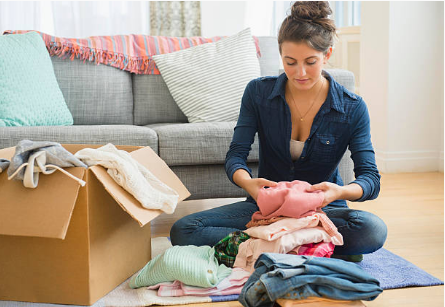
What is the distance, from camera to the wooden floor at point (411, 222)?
1558 mm

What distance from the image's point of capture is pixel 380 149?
11.8ft

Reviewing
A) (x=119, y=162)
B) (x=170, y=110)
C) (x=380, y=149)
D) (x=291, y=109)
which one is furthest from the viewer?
(x=380, y=149)

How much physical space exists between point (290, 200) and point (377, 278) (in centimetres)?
41

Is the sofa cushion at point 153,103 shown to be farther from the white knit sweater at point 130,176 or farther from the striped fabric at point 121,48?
the white knit sweater at point 130,176

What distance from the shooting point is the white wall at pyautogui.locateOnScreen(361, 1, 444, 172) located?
3469 mm

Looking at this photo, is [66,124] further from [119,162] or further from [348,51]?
[348,51]

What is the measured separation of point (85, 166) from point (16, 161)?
173 mm

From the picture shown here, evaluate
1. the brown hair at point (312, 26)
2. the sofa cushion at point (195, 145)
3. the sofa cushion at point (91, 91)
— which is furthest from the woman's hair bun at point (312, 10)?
the sofa cushion at point (91, 91)

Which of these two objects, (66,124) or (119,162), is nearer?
(119,162)

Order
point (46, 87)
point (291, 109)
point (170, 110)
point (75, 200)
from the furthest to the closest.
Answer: point (170, 110)
point (46, 87)
point (291, 109)
point (75, 200)

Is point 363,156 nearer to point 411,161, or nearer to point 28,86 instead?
point 28,86

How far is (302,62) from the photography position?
5.43 feet

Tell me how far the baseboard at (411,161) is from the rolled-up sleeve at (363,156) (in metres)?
1.87

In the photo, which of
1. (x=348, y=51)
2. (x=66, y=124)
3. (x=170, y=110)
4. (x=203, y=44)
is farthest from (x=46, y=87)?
(x=348, y=51)
